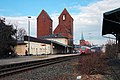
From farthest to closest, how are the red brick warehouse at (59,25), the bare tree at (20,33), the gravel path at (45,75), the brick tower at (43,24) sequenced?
the red brick warehouse at (59,25)
the brick tower at (43,24)
the bare tree at (20,33)
the gravel path at (45,75)

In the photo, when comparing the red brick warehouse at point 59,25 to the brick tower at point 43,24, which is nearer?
the brick tower at point 43,24

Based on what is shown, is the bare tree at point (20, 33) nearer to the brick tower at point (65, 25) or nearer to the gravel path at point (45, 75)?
the brick tower at point (65, 25)

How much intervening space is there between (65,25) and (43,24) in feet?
53.0

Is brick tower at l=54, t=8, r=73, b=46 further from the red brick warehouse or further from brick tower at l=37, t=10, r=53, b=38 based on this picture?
brick tower at l=37, t=10, r=53, b=38

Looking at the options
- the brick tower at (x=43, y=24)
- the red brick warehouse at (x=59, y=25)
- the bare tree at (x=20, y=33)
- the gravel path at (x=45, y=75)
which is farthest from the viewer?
the red brick warehouse at (x=59, y=25)

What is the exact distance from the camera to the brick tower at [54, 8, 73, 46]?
144 meters

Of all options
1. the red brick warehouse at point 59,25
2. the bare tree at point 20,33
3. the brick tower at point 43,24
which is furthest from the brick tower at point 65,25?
the bare tree at point 20,33

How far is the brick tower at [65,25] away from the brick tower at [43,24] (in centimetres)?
965

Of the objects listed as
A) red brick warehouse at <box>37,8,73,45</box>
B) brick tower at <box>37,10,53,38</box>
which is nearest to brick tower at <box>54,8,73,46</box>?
red brick warehouse at <box>37,8,73,45</box>

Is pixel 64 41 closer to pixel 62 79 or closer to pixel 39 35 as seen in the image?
pixel 39 35

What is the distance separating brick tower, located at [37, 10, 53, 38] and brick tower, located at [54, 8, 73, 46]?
31.7 ft

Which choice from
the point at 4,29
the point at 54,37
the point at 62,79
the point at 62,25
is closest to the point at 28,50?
the point at 4,29

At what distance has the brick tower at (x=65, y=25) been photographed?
143500mm

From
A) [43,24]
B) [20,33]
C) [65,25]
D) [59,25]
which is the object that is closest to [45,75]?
[20,33]
